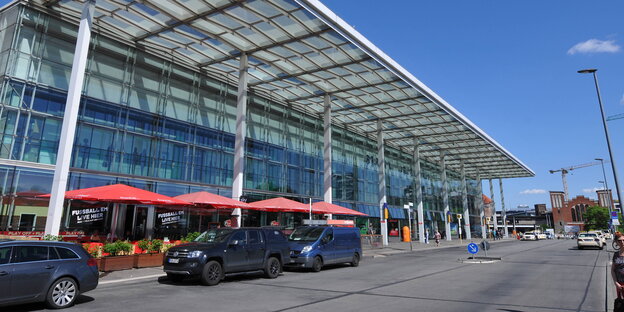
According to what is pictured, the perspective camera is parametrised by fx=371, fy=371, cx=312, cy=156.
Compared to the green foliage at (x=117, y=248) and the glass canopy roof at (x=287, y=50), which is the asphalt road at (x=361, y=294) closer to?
the green foliage at (x=117, y=248)

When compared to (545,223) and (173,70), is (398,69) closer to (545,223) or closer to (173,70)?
(173,70)

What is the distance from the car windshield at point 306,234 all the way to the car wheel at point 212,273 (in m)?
5.34

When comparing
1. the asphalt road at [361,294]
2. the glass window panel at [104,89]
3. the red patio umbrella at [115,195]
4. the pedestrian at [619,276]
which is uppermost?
the glass window panel at [104,89]

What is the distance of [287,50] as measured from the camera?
23.3m

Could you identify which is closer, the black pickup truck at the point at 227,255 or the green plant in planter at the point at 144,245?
the black pickup truck at the point at 227,255

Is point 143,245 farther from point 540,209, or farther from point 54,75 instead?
point 540,209

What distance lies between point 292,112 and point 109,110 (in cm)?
1665

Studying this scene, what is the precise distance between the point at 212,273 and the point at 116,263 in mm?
4855

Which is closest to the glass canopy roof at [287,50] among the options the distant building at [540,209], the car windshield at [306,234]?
the car windshield at [306,234]

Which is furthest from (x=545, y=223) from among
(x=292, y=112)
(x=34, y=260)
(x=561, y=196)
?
(x=34, y=260)

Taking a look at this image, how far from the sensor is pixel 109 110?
70.1ft

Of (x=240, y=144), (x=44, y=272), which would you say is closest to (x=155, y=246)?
(x=44, y=272)

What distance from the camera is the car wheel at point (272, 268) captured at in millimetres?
12789

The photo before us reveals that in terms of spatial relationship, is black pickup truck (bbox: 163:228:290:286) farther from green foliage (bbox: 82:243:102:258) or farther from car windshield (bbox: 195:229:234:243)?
green foliage (bbox: 82:243:102:258)
